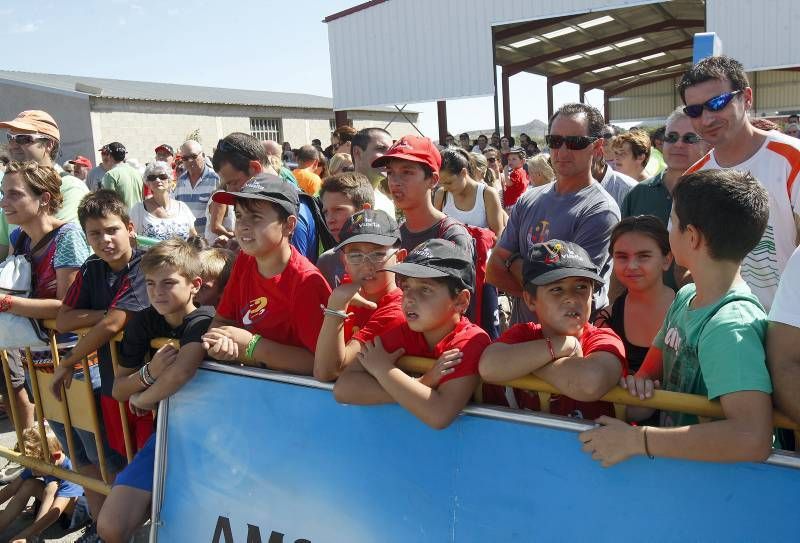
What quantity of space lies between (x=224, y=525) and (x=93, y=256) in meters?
1.82

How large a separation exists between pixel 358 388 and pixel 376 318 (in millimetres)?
376

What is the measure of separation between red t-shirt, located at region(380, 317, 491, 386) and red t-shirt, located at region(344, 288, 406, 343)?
5cm

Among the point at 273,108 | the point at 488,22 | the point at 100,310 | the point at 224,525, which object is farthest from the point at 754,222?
the point at 273,108

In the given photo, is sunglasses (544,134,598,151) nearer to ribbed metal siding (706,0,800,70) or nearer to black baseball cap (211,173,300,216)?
black baseball cap (211,173,300,216)

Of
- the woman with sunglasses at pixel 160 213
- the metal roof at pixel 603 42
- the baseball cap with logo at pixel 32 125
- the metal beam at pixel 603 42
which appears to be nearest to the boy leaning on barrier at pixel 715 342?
the baseball cap with logo at pixel 32 125

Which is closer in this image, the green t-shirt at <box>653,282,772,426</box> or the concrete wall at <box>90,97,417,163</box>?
the green t-shirt at <box>653,282,772,426</box>

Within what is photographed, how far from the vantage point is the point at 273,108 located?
31359mm

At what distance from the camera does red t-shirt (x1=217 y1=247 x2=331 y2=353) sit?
9.32ft

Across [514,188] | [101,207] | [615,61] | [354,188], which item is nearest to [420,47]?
[514,188]

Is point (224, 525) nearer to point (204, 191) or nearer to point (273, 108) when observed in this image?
point (204, 191)

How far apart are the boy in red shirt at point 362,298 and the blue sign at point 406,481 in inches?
7.0

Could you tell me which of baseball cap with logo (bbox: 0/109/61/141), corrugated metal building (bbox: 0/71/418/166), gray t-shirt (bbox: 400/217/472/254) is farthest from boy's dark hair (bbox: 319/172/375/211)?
corrugated metal building (bbox: 0/71/418/166)

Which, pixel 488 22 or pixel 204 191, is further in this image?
pixel 488 22

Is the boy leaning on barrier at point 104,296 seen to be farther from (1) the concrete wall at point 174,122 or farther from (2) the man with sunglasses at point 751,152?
(1) the concrete wall at point 174,122
